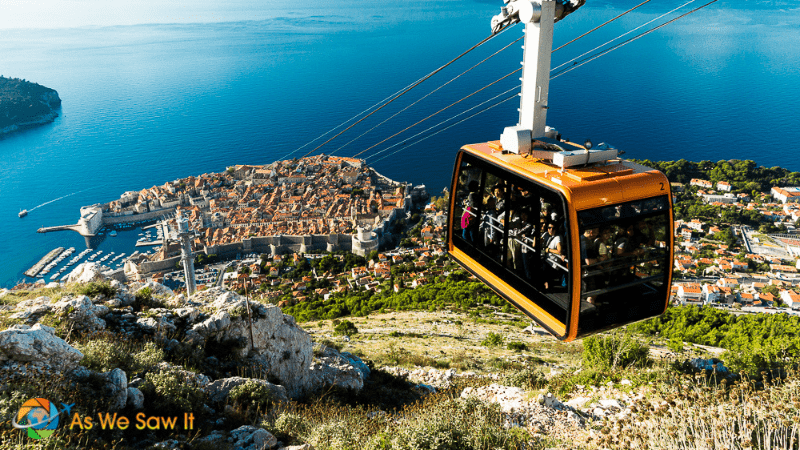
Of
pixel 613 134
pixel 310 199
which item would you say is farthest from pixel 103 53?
pixel 613 134

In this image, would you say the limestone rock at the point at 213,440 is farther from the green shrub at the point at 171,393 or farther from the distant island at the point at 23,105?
the distant island at the point at 23,105

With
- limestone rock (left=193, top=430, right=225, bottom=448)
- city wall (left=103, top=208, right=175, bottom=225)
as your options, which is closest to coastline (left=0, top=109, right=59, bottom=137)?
city wall (left=103, top=208, right=175, bottom=225)

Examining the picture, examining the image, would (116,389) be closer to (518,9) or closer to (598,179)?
(598,179)

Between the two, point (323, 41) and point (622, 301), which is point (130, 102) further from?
point (622, 301)

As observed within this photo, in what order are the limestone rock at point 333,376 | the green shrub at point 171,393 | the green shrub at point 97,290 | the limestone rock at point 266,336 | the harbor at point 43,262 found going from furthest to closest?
the harbor at point 43,262
the limestone rock at point 333,376
the green shrub at point 97,290
the limestone rock at point 266,336
the green shrub at point 171,393

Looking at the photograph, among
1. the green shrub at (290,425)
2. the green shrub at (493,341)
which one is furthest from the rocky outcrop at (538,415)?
the green shrub at (493,341)

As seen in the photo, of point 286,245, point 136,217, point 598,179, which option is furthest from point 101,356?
point 136,217
